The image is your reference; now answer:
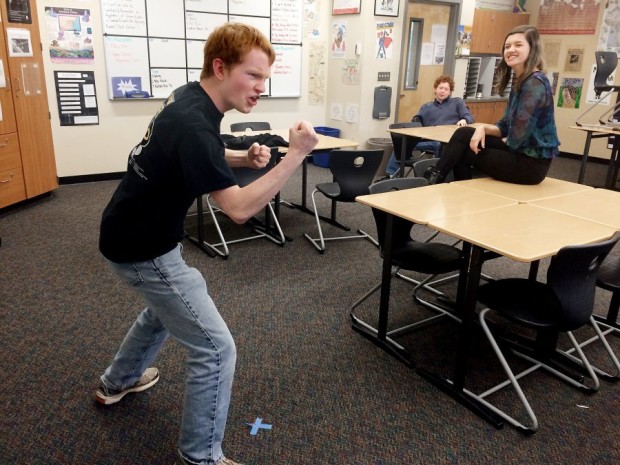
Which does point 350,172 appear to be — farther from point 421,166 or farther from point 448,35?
point 448,35

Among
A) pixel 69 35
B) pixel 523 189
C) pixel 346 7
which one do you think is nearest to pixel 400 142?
pixel 346 7

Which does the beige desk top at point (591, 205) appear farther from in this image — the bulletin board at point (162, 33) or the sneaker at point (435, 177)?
the bulletin board at point (162, 33)

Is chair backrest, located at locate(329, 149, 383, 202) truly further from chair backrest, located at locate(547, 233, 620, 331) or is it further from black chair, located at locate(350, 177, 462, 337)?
chair backrest, located at locate(547, 233, 620, 331)

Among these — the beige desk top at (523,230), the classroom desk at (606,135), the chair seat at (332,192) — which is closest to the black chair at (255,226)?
the chair seat at (332,192)

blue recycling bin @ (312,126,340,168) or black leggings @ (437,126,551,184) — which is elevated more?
black leggings @ (437,126,551,184)

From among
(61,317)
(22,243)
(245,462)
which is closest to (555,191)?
(245,462)

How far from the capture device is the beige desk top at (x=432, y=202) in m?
2.30

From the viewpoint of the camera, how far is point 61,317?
272cm

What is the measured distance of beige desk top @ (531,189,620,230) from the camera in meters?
2.33

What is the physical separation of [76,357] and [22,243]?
5.83 ft

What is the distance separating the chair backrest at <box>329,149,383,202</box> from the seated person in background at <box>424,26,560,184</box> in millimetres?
839

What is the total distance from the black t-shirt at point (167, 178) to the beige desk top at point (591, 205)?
1767 millimetres

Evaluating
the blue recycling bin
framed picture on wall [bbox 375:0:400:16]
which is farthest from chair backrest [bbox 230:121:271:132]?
framed picture on wall [bbox 375:0:400:16]

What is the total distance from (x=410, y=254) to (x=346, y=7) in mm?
4473
